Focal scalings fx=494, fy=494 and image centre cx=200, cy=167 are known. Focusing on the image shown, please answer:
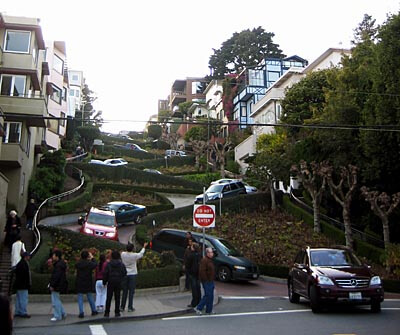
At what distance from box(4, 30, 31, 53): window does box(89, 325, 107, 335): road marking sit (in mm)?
21967

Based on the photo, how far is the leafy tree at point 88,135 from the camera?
243 feet

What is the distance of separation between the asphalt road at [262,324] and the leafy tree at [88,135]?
2499 inches

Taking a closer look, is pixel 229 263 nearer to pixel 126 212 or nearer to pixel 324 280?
pixel 324 280

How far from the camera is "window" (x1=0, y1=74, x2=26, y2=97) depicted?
28.3m

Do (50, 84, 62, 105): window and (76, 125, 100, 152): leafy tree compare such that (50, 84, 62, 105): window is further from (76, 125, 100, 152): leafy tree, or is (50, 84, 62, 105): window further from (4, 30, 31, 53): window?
(76, 125, 100, 152): leafy tree

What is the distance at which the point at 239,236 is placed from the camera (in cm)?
2741

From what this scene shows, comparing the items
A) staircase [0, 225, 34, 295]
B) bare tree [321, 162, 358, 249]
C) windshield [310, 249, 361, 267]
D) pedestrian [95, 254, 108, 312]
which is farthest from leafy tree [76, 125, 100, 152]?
windshield [310, 249, 361, 267]

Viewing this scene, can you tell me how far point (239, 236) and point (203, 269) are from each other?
48.7 feet

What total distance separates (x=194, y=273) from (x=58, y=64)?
38.2 m

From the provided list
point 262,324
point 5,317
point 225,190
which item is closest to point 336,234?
point 225,190

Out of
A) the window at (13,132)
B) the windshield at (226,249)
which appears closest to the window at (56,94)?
the window at (13,132)

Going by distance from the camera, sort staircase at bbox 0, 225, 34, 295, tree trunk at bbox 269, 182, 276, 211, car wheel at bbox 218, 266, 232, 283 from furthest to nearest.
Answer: tree trunk at bbox 269, 182, 276, 211 < car wheel at bbox 218, 266, 232, 283 < staircase at bbox 0, 225, 34, 295

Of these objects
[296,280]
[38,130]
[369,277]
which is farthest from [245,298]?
[38,130]

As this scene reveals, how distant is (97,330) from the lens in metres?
10.6
